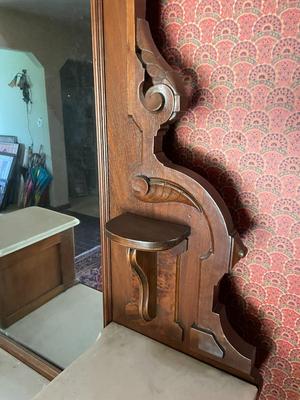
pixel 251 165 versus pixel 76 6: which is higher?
pixel 76 6

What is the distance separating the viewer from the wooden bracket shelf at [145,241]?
705mm

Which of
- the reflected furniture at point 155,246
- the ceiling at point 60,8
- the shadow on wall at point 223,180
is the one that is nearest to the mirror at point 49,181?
the ceiling at point 60,8

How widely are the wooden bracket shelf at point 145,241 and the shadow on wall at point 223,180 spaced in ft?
0.43

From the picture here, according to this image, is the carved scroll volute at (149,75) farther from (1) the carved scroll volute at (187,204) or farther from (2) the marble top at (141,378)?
(2) the marble top at (141,378)

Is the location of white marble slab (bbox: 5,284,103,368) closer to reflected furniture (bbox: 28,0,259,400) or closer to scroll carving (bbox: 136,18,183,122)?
reflected furniture (bbox: 28,0,259,400)

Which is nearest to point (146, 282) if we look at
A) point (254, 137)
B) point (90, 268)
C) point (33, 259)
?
point (90, 268)

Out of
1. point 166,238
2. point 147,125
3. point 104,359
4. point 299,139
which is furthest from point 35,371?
point 299,139

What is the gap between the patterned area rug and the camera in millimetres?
1030

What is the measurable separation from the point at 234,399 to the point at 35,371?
2.33 feet

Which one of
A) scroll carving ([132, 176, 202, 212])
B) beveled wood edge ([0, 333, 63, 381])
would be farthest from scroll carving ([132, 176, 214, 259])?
beveled wood edge ([0, 333, 63, 381])

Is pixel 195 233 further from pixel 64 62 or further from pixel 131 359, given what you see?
pixel 64 62

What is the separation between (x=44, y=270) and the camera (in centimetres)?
119

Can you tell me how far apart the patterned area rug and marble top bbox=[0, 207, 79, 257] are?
119 millimetres

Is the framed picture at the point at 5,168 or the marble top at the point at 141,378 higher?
the framed picture at the point at 5,168
